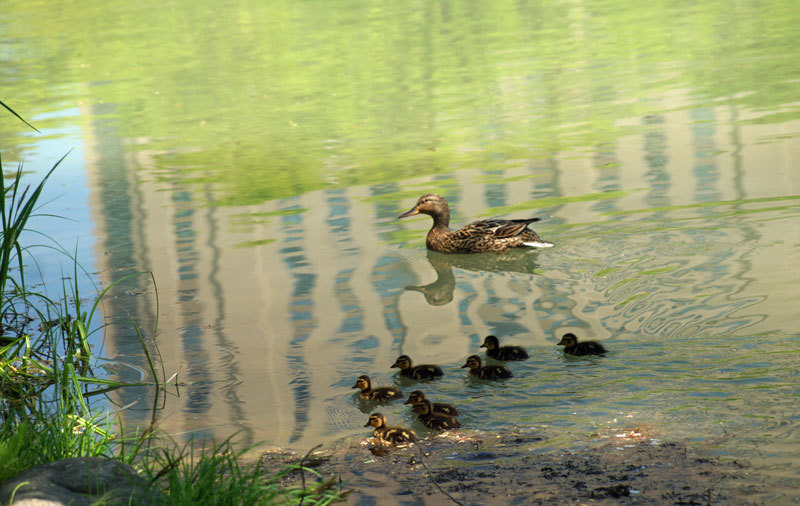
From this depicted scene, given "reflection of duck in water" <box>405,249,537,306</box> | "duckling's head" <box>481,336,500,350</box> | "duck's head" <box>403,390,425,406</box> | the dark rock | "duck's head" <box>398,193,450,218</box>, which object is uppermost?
the dark rock

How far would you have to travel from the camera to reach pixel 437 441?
613cm

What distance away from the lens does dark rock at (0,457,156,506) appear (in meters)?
4.49

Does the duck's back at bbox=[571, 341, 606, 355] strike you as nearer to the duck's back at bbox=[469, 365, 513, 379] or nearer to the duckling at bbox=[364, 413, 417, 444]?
the duck's back at bbox=[469, 365, 513, 379]

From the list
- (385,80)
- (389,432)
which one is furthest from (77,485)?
(385,80)

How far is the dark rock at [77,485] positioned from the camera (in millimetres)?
4492

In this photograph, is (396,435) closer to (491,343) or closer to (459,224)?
(491,343)

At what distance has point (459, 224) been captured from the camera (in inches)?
464

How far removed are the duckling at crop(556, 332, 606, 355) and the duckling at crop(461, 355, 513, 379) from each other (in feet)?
1.67

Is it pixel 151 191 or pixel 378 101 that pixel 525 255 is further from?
pixel 378 101

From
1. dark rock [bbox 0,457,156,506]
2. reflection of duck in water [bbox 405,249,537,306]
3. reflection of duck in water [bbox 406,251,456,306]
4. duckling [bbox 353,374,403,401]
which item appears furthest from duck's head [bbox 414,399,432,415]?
reflection of duck in water [bbox 405,249,537,306]

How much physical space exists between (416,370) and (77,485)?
2946 millimetres

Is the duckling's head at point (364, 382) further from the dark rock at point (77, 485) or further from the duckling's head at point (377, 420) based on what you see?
the dark rock at point (77, 485)

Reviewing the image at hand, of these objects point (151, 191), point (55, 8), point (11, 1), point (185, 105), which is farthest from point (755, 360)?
point (11, 1)

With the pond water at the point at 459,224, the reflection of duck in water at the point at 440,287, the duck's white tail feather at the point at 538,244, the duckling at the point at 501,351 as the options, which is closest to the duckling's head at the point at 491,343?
the duckling at the point at 501,351
